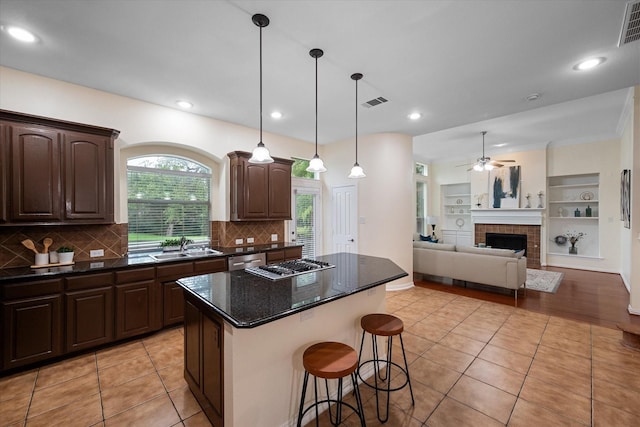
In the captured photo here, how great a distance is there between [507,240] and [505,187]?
1.50m

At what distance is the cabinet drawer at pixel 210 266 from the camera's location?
3.53 metres

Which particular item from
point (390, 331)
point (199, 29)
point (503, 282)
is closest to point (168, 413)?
point (390, 331)

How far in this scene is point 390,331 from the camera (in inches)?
81.7

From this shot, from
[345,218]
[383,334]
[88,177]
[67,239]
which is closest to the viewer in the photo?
[383,334]

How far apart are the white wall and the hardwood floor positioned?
3.53 feet

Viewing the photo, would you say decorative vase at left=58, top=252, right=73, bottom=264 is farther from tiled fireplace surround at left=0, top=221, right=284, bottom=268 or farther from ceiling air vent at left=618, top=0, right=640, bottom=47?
ceiling air vent at left=618, top=0, right=640, bottom=47

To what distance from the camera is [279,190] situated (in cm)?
480

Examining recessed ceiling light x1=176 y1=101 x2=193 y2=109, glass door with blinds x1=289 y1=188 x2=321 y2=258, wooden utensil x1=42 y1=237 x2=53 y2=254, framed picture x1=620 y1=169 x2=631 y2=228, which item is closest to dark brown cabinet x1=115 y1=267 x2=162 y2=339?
wooden utensil x1=42 y1=237 x2=53 y2=254

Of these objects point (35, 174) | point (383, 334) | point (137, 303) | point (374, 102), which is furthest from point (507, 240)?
point (35, 174)

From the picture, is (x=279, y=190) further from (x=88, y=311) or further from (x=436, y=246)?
(x=436, y=246)

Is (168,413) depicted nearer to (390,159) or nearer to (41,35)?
(41,35)

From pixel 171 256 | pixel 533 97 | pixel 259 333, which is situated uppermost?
pixel 533 97

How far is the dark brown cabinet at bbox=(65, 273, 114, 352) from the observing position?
2.69 m

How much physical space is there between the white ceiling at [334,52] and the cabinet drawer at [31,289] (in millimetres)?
2193
